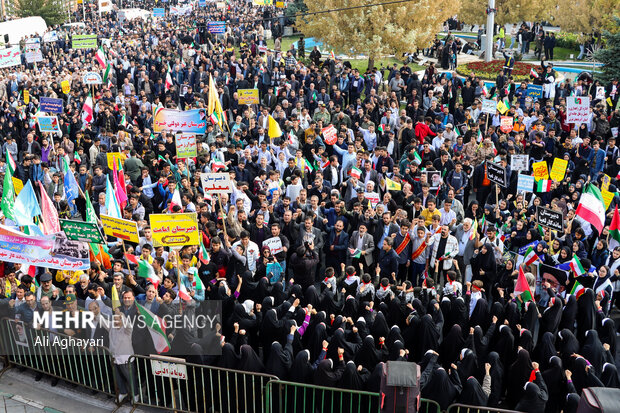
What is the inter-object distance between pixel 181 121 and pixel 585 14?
24634 mm

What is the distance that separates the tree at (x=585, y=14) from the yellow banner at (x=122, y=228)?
2614 centimetres

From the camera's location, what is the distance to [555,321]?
980cm

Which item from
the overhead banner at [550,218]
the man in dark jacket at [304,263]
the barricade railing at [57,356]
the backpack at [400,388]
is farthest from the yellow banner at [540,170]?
the barricade railing at [57,356]

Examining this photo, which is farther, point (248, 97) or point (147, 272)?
point (248, 97)

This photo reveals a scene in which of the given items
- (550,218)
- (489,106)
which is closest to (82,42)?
(489,106)

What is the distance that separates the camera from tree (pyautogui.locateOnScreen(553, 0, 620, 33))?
105 ft

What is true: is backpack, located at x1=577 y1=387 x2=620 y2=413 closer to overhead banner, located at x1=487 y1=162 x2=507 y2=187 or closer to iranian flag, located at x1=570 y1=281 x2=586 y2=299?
iranian flag, located at x1=570 y1=281 x2=586 y2=299

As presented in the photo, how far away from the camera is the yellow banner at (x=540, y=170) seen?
13.8m

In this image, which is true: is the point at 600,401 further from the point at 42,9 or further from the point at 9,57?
the point at 42,9

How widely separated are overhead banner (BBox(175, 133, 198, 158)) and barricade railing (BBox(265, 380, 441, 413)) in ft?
23.7

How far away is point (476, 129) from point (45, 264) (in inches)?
405

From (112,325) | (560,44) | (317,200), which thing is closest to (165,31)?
(560,44)

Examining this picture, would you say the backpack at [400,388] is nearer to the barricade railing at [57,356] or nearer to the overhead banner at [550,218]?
the barricade railing at [57,356]

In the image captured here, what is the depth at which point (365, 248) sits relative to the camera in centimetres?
1194
